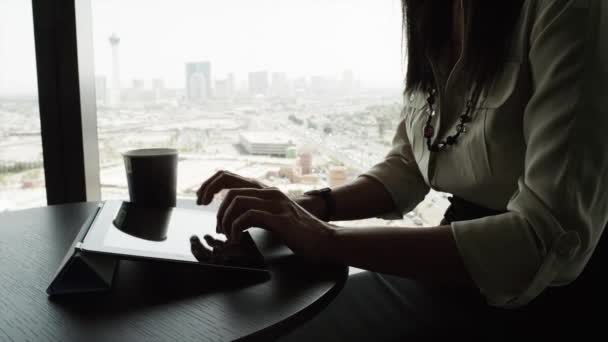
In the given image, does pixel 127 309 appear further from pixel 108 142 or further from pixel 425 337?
pixel 108 142

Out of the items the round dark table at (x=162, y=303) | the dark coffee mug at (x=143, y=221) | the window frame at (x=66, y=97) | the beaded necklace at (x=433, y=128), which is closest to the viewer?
the round dark table at (x=162, y=303)

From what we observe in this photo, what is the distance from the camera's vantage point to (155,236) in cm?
76

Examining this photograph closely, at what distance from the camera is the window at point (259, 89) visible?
218cm

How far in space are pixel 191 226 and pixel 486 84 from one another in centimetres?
61

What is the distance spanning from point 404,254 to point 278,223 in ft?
0.65

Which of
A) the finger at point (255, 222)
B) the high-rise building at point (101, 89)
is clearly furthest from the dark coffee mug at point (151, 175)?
the high-rise building at point (101, 89)

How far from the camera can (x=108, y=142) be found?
2139 millimetres

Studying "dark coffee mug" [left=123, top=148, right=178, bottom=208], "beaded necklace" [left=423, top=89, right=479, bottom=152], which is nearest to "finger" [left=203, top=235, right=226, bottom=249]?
"dark coffee mug" [left=123, top=148, right=178, bottom=208]

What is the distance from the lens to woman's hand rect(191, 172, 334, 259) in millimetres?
719

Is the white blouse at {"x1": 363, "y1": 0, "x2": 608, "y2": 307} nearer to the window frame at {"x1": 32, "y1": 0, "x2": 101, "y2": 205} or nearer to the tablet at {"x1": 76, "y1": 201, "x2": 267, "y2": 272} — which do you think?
the tablet at {"x1": 76, "y1": 201, "x2": 267, "y2": 272}

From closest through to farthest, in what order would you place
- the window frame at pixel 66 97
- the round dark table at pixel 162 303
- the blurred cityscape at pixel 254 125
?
the round dark table at pixel 162 303, the window frame at pixel 66 97, the blurred cityscape at pixel 254 125

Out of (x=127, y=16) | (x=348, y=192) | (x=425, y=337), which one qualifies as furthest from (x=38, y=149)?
(x=425, y=337)

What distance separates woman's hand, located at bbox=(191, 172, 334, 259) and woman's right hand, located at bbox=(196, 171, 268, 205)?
0.67 feet

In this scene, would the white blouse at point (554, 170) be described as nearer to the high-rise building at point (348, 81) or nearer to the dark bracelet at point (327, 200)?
the dark bracelet at point (327, 200)
